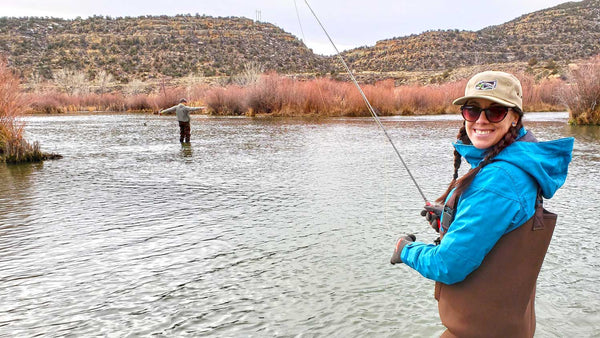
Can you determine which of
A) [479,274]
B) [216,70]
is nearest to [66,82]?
[216,70]

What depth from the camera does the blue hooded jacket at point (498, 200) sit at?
1.85 meters

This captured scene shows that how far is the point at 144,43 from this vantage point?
75.1 metres

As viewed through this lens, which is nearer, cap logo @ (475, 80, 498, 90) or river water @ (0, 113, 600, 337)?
cap logo @ (475, 80, 498, 90)

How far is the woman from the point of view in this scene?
1860 millimetres

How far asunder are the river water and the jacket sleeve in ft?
5.95

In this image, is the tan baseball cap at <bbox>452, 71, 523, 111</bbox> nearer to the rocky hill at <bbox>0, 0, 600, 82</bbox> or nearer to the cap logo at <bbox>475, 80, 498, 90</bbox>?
the cap logo at <bbox>475, 80, 498, 90</bbox>

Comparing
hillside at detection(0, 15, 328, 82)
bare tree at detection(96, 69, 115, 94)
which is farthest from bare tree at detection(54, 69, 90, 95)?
hillside at detection(0, 15, 328, 82)

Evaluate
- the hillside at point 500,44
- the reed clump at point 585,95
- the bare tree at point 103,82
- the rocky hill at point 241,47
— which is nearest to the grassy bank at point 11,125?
the reed clump at point 585,95

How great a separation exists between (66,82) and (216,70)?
20466mm

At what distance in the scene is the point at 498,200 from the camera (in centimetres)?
184

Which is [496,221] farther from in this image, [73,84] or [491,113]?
[73,84]

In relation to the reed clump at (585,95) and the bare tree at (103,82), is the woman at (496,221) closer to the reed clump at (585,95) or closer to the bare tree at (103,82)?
the reed clump at (585,95)

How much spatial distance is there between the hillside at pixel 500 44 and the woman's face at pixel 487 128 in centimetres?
6650

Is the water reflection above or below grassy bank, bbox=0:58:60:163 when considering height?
below
